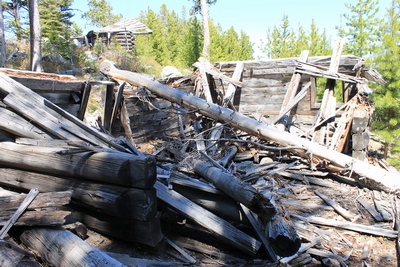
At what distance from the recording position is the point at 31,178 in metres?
3.16

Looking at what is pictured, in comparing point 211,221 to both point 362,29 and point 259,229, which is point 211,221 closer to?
point 259,229

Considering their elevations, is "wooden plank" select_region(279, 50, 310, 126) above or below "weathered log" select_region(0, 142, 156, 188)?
above

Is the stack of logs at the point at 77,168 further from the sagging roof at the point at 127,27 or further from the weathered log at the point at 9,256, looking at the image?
the sagging roof at the point at 127,27

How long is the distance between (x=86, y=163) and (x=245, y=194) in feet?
5.24

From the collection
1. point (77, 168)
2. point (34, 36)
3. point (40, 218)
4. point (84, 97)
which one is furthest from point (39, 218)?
point (34, 36)

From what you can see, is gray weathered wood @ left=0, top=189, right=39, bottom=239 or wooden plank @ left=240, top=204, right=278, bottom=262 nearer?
gray weathered wood @ left=0, top=189, right=39, bottom=239

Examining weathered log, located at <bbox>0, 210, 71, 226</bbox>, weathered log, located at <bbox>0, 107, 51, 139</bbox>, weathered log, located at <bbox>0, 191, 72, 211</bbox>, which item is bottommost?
weathered log, located at <bbox>0, 210, 71, 226</bbox>

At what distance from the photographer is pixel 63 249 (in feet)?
7.66

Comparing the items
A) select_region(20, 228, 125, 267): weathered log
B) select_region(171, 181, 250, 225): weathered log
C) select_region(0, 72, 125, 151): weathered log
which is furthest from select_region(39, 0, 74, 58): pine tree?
select_region(20, 228, 125, 267): weathered log

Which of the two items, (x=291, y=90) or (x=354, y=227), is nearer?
(x=354, y=227)

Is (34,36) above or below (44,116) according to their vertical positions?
above

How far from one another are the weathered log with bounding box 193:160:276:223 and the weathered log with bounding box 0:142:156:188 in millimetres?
936

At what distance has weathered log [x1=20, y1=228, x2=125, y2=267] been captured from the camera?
2.19 metres

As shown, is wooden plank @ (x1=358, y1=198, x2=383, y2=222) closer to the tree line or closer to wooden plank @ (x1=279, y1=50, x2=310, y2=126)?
wooden plank @ (x1=279, y1=50, x2=310, y2=126)
